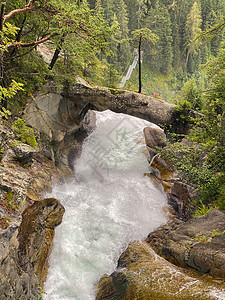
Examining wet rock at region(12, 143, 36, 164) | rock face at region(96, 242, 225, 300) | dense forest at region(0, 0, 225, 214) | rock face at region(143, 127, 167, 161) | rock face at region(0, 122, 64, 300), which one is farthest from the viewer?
rock face at region(143, 127, 167, 161)

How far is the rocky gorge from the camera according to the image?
5543 mm

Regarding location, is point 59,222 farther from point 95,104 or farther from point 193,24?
point 193,24

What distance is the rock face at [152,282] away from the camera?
541 centimetres

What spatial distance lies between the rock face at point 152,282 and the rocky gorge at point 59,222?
0.09 ft

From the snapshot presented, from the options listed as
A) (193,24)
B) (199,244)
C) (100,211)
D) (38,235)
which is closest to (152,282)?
(199,244)

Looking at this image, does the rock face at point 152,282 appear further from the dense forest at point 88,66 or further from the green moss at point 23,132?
the green moss at point 23,132

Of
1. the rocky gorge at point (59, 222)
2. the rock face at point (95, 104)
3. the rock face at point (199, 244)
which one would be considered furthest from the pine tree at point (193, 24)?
the rock face at point (199, 244)

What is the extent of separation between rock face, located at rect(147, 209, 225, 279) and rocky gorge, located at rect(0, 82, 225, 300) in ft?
0.08

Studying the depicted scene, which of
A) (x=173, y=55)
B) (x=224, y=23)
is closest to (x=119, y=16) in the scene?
(x=173, y=55)

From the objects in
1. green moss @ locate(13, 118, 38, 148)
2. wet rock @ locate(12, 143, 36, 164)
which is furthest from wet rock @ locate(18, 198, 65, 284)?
green moss @ locate(13, 118, 38, 148)

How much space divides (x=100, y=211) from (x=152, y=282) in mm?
6622

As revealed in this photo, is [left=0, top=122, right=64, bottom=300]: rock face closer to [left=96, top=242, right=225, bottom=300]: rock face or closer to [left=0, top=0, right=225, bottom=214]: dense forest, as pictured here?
[left=0, top=0, right=225, bottom=214]: dense forest

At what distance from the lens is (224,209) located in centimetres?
902

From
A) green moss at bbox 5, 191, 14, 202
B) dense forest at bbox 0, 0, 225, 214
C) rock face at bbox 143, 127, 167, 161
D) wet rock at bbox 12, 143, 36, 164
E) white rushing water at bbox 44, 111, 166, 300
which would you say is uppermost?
dense forest at bbox 0, 0, 225, 214
